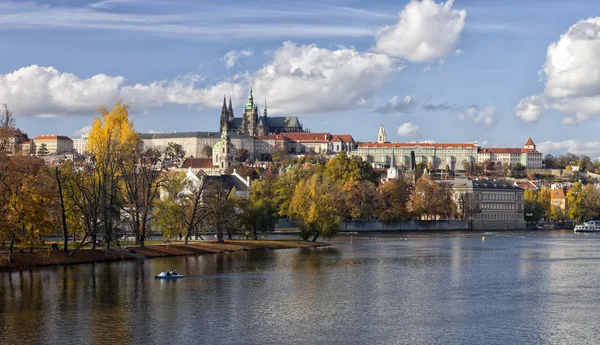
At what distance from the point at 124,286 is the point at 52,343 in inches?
651

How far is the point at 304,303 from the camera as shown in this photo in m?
43.4

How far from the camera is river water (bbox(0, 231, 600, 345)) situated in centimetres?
3494

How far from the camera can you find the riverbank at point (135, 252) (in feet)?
194

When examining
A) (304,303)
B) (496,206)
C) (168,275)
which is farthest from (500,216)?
(304,303)

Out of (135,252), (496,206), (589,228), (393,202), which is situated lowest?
(589,228)

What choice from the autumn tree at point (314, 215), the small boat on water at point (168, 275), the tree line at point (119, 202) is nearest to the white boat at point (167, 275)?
the small boat on water at point (168, 275)

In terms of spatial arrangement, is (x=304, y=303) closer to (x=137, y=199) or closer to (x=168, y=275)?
(x=168, y=275)

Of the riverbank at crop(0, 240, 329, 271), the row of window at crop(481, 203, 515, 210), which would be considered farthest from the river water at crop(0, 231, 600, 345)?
the row of window at crop(481, 203, 515, 210)

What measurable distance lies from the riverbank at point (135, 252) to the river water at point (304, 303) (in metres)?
1.97

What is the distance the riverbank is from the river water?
6.47 feet

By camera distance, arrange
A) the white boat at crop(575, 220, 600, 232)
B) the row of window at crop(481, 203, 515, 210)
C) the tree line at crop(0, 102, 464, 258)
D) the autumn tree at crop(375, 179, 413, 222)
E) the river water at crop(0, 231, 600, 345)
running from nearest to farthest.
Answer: the river water at crop(0, 231, 600, 345), the tree line at crop(0, 102, 464, 258), the autumn tree at crop(375, 179, 413, 222), the white boat at crop(575, 220, 600, 232), the row of window at crop(481, 203, 515, 210)

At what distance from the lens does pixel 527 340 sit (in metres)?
34.2

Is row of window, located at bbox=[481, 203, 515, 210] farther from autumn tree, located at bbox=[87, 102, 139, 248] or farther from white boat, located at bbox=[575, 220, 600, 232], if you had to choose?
autumn tree, located at bbox=[87, 102, 139, 248]

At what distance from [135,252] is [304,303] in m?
28.2
